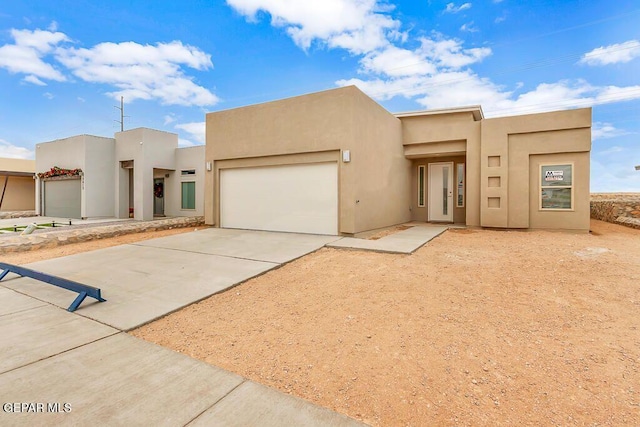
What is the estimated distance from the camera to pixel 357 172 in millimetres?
8281

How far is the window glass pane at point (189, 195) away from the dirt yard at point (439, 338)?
11660 millimetres

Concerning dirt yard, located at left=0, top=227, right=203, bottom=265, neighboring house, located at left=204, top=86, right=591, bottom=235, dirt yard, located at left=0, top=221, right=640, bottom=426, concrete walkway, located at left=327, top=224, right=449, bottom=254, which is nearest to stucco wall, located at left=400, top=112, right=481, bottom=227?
neighboring house, located at left=204, top=86, right=591, bottom=235

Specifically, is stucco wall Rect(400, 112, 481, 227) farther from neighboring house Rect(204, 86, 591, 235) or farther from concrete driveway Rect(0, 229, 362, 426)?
concrete driveway Rect(0, 229, 362, 426)

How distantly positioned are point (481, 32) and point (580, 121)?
6476 mm

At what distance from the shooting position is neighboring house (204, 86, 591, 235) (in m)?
8.50

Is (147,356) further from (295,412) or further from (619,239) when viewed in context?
(619,239)

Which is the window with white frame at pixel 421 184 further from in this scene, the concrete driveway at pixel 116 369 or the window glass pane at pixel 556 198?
the concrete driveway at pixel 116 369

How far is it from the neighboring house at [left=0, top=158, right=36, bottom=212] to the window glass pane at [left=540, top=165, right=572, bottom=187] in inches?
1107

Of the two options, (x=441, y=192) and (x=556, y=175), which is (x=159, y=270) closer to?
(x=441, y=192)

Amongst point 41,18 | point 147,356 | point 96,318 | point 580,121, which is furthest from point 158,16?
point 580,121

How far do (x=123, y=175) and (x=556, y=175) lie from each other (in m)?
19.0

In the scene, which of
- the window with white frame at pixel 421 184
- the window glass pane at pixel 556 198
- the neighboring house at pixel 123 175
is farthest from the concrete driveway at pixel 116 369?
the neighboring house at pixel 123 175

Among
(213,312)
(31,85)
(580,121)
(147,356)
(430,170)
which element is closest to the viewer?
(147,356)

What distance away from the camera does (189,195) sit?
15.5 m
